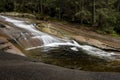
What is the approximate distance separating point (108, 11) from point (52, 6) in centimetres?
1187

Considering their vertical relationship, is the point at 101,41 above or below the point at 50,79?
below

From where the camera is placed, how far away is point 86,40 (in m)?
24.0

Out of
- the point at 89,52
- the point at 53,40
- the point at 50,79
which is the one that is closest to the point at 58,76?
the point at 50,79

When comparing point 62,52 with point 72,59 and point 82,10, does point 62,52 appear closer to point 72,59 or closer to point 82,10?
point 72,59

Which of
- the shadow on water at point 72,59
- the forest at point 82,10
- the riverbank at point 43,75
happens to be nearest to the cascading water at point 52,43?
the shadow on water at point 72,59

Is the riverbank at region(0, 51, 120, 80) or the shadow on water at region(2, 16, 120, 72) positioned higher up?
the riverbank at region(0, 51, 120, 80)

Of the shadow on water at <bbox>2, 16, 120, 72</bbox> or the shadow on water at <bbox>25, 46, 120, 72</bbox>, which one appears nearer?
the shadow on water at <bbox>25, 46, 120, 72</bbox>

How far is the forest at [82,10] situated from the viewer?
33.6 meters

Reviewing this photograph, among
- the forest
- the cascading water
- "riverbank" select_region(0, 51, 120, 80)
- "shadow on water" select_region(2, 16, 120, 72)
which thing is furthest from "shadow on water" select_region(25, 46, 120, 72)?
the forest

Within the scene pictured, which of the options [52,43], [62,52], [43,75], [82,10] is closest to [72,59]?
[62,52]

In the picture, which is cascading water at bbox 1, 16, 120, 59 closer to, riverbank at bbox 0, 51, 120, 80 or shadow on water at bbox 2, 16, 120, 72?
shadow on water at bbox 2, 16, 120, 72

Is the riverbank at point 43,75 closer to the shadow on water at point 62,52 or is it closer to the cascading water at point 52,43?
the shadow on water at point 62,52

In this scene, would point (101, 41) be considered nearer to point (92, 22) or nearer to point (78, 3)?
point (92, 22)

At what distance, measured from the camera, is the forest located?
3356cm
